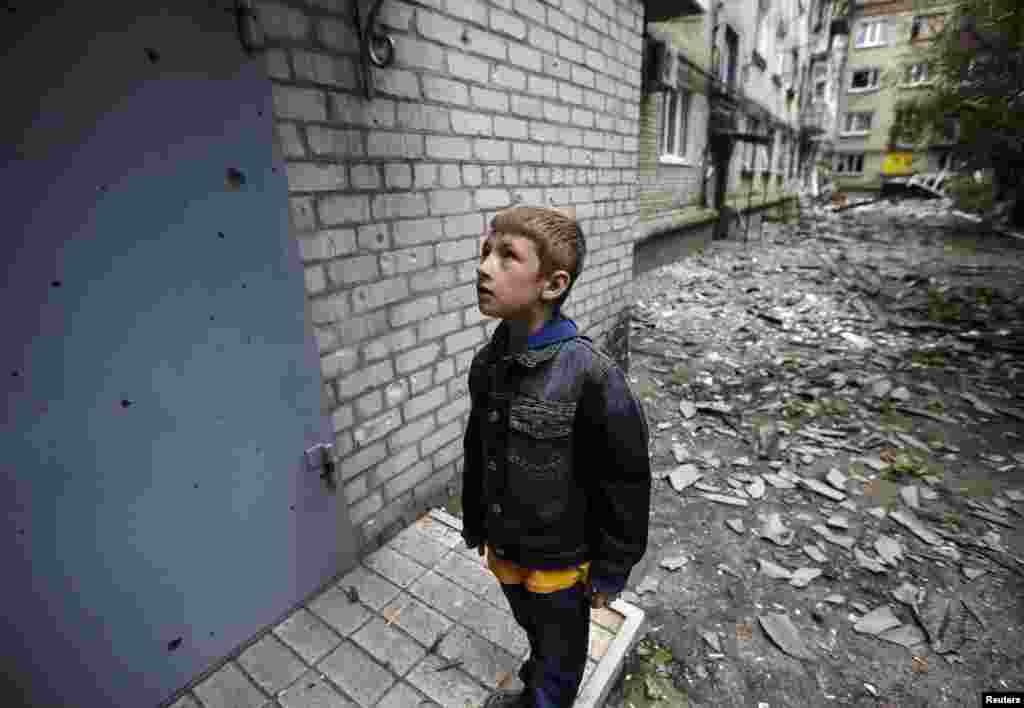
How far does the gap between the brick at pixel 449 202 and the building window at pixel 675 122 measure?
908 cm

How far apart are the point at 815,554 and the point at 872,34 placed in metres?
42.8

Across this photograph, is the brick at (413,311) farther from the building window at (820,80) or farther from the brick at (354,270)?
the building window at (820,80)

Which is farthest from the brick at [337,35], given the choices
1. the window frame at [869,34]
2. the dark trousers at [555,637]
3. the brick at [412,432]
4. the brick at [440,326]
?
the window frame at [869,34]

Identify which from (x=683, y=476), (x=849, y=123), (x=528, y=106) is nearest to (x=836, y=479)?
(x=683, y=476)

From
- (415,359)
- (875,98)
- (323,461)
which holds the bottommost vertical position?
(323,461)

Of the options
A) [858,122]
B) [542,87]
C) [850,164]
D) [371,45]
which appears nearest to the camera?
[371,45]

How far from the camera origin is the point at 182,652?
1940mm

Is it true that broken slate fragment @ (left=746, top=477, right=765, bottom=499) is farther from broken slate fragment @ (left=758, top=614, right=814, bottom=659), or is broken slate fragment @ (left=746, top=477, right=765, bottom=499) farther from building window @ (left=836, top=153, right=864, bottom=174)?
building window @ (left=836, top=153, right=864, bottom=174)

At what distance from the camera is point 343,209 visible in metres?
2.25

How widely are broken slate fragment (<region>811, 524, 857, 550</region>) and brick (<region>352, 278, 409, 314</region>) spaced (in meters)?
3.37

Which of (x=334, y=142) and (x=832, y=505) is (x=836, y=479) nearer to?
(x=832, y=505)

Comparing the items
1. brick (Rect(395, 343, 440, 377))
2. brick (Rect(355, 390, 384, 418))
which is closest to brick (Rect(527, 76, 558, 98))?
brick (Rect(395, 343, 440, 377))

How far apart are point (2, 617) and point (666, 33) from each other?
1186cm

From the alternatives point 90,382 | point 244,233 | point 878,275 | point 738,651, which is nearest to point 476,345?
point 244,233
